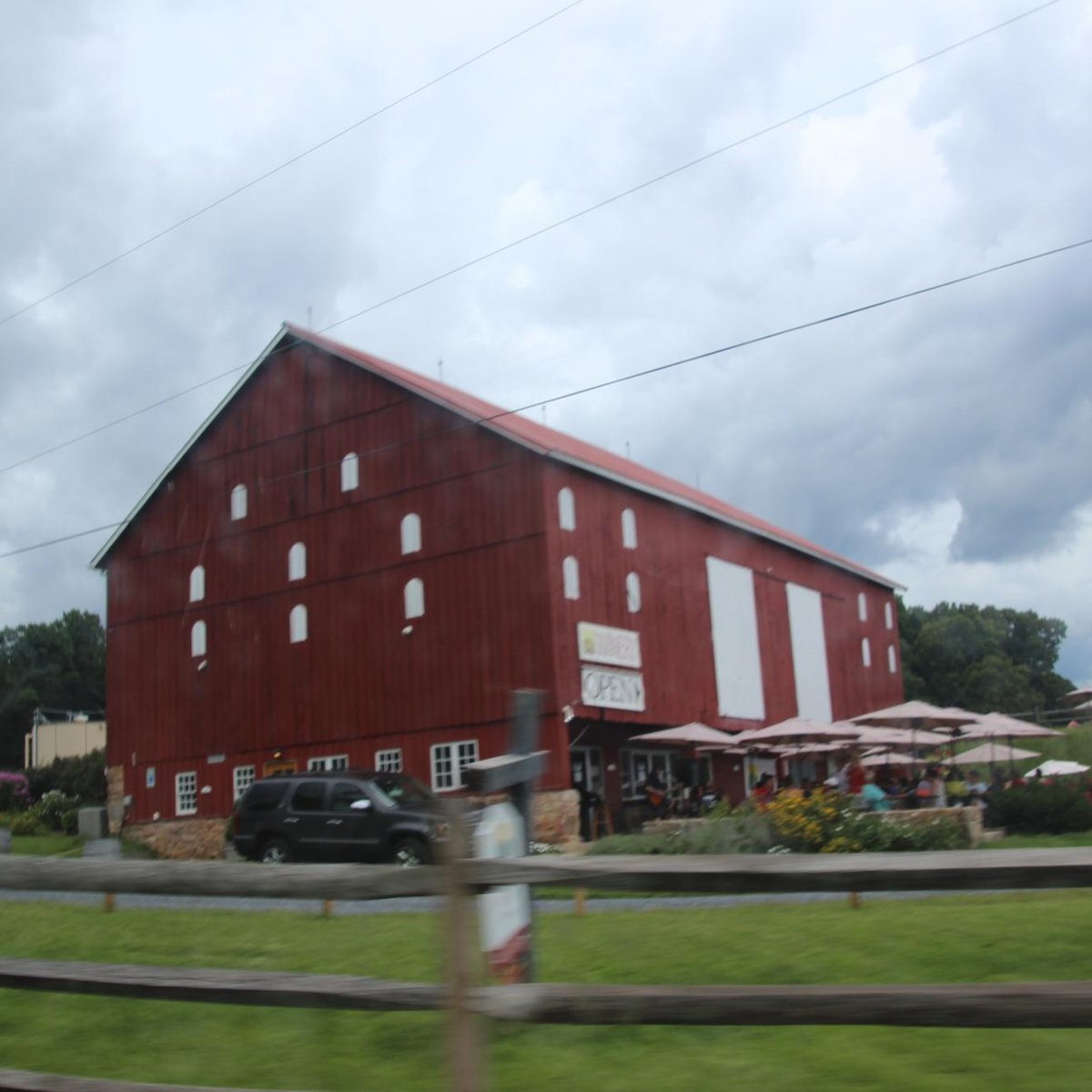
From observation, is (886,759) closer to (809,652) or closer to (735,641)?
(735,641)

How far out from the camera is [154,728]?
34438 mm

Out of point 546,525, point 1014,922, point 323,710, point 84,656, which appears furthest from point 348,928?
point 84,656

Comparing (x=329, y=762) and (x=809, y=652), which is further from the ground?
(x=809, y=652)

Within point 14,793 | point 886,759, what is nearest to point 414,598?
point 886,759

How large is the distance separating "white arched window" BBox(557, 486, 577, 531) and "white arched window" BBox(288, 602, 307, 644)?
7.33m

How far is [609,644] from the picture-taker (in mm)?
28906

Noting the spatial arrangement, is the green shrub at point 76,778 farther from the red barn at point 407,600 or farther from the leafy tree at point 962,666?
the leafy tree at point 962,666

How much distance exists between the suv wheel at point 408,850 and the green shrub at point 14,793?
1016 inches

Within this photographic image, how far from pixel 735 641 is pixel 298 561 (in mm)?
11251

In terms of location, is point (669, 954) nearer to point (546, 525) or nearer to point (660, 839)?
point (660, 839)

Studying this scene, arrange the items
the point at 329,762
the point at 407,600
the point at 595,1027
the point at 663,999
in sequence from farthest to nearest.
Result: the point at 329,762, the point at 407,600, the point at 595,1027, the point at 663,999

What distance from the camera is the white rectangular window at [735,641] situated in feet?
109

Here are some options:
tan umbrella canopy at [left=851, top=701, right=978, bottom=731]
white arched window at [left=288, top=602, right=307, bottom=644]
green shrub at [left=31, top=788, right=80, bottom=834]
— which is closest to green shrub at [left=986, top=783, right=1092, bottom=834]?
tan umbrella canopy at [left=851, top=701, right=978, bottom=731]

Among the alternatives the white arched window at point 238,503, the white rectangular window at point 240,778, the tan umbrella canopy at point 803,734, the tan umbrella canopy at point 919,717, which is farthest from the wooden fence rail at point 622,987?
the white arched window at point 238,503
